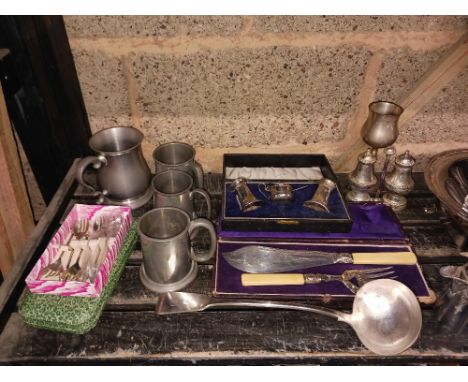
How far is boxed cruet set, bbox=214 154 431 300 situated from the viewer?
847 mm

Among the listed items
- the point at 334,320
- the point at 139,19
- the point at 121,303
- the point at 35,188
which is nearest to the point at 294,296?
the point at 334,320

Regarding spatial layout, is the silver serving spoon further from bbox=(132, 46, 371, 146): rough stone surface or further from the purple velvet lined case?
bbox=(132, 46, 371, 146): rough stone surface

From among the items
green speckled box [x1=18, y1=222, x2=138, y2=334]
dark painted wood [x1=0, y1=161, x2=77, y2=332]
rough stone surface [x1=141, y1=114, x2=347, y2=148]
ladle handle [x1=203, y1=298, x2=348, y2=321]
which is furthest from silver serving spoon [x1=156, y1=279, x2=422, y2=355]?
rough stone surface [x1=141, y1=114, x2=347, y2=148]

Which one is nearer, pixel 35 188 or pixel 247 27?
pixel 247 27

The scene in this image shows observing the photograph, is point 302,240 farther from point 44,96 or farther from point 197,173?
point 44,96

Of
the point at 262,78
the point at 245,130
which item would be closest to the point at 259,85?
the point at 262,78

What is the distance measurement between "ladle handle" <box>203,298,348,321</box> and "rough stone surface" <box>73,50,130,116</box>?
680 millimetres

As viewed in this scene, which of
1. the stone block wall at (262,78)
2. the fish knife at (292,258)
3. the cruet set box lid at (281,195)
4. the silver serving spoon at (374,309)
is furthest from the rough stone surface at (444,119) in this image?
the silver serving spoon at (374,309)

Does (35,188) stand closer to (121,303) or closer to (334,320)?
(121,303)

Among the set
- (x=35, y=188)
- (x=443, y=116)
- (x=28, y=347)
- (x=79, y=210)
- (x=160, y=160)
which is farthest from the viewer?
(x=35, y=188)

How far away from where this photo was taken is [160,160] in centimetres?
108

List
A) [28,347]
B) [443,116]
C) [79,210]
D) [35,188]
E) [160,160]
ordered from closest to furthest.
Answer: [28,347], [79,210], [160,160], [443,116], [35,188]

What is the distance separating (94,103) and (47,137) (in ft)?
0.64

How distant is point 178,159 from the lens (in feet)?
3.63
